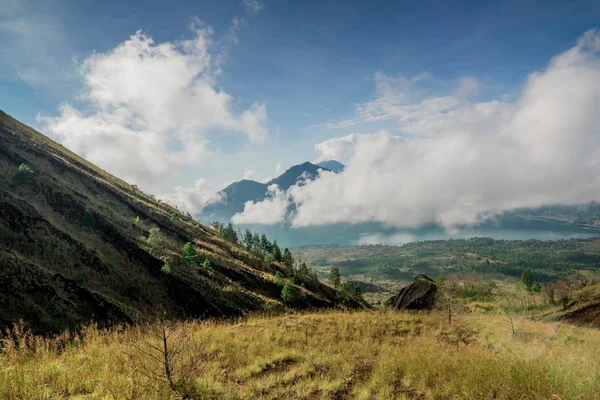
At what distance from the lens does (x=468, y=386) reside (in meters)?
7.64

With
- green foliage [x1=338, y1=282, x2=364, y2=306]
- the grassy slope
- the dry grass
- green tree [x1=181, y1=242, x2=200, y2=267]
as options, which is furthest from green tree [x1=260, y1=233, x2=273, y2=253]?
the dry grass

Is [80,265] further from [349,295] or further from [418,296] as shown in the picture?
[349,295]

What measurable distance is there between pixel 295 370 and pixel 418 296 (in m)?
36.4

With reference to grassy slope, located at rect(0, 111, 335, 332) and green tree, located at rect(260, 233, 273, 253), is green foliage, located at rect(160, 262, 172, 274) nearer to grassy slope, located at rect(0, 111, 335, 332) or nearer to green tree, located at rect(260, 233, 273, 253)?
grassy slope, located at rect(0, 111, 335, 332)

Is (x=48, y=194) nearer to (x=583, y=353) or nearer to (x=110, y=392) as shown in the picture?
(x=110, y=392)

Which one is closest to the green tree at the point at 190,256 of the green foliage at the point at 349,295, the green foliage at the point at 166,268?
the green foliage at the point at 166,268

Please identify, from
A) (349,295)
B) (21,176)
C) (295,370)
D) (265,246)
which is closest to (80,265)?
(21,176)

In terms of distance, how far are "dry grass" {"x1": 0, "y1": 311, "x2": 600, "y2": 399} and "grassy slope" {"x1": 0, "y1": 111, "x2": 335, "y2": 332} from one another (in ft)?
21.0

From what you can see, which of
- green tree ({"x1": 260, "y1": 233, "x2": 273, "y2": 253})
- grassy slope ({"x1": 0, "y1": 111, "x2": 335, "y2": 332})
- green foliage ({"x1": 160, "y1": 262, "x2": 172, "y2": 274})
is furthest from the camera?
green tree ({"x1": 260, "y1": 233, "x2": 273, "y2": 253})

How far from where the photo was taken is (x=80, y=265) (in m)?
32.1

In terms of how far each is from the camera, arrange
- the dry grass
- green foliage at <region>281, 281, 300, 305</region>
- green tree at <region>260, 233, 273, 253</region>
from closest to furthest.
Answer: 1. the dry grass
2. green foliage at <region>281, 281, 300, 305</region>
3. green tree at <region>260, 233, 273, 253</region>

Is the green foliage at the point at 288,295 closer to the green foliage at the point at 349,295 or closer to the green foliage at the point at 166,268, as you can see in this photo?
the green foliage at the point at 166,268

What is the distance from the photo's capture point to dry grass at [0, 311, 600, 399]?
6.71m

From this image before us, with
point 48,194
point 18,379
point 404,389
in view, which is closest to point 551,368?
point 404,389
